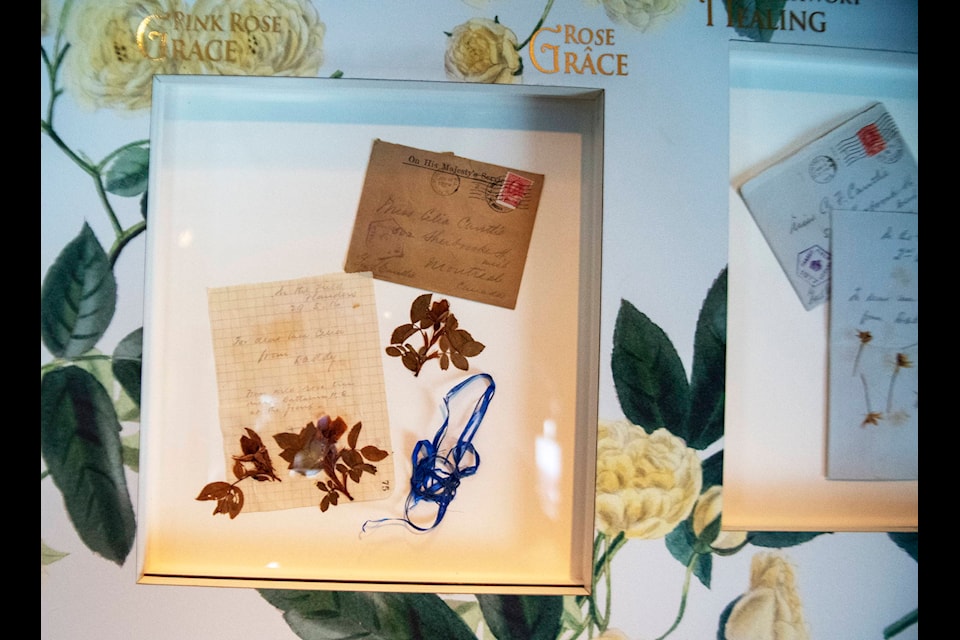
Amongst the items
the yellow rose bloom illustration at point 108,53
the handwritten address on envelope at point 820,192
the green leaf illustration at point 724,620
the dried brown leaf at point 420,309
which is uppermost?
the yellow rose bloom illustration at point 108,53

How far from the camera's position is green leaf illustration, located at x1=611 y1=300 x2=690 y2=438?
0.81m

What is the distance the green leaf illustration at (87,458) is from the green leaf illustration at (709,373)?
730 mm

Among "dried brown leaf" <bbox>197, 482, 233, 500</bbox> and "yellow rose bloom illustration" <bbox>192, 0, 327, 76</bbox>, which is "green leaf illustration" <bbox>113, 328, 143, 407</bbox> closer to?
"dried brown leaf" <bbox>197, 482, 233, 500</bbox>

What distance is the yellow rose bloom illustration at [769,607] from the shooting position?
81 cm

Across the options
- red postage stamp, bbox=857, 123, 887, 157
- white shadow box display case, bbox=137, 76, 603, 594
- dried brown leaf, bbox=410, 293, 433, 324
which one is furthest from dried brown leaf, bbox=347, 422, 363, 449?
red postage stamp, bbox=857, 123, 887, 157

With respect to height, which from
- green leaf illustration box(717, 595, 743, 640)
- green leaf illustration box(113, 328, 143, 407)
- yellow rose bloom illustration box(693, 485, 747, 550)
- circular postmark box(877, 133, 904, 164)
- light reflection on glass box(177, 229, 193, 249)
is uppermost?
circular postmark box(877, 133, 904, 164)

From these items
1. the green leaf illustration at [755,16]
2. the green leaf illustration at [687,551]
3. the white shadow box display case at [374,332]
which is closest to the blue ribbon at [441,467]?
the white shadow box display case at [374,332]

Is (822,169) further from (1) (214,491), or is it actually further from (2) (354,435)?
(1) (214,491)

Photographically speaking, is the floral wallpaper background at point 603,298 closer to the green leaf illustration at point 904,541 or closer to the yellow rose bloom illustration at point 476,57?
the yellow rose bloom illustration at point 476,57

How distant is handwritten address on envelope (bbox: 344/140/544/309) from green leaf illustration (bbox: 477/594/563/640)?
0.38 metres

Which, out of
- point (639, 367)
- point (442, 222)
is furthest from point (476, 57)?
point (639, 367)

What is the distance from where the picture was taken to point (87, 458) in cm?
80

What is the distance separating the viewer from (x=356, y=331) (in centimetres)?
84
